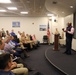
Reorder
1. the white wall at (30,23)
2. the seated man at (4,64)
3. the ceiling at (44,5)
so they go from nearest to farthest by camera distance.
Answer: the seated man at (4,64), the ceiling at (44,5), the white wall at (30,23)

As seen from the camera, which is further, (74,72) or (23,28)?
(23,28)

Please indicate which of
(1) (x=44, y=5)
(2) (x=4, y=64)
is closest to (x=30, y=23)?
(1) (x=44, y=5)

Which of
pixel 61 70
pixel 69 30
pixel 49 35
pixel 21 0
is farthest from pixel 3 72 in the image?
pixel 49 35

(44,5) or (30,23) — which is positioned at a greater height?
(44,5)

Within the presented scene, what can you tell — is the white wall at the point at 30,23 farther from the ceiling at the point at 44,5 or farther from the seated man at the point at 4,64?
the seated man at the point at 4,64

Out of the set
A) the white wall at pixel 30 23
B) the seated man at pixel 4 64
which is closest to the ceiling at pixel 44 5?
the seated man at pixel 4 64

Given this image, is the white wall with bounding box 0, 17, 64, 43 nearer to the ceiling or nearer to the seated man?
the ceiling

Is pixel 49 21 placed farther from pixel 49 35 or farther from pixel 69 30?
pixel 69 30

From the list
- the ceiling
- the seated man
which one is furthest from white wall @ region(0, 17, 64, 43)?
the seated man

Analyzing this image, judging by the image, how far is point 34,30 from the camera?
1656cm

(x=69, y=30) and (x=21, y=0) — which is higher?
(x=21, y=0)

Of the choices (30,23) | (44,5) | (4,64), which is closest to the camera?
→ (4,64)

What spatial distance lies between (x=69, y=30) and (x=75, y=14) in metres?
2.48

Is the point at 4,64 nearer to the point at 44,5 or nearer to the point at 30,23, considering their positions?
the point at 44,5
